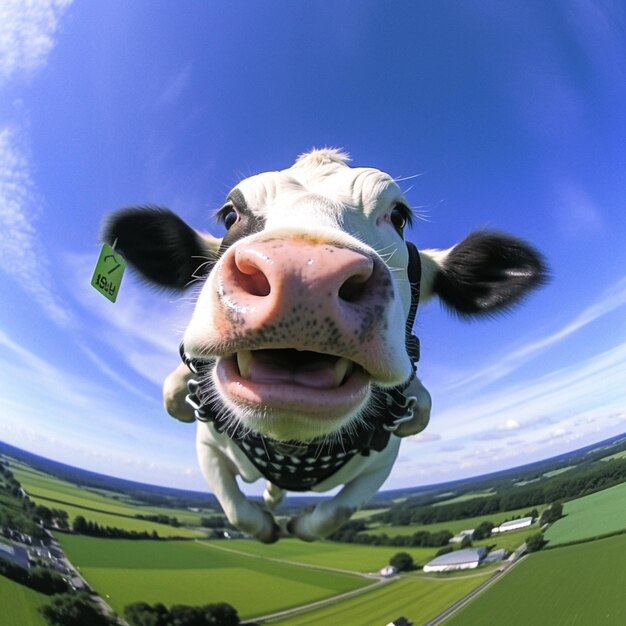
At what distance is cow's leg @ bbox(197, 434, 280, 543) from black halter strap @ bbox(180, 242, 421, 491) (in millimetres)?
190

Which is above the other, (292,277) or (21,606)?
(292,277)

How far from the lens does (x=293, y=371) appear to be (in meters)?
0.80

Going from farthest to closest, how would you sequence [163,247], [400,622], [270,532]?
[163,247] → [270,532] → [400,622]

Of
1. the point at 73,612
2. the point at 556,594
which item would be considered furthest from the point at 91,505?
the point at 556,594

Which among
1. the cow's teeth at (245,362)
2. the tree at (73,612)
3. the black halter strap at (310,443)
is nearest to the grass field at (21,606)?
the tree at (73,612)

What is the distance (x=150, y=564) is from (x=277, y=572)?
1.24 ft

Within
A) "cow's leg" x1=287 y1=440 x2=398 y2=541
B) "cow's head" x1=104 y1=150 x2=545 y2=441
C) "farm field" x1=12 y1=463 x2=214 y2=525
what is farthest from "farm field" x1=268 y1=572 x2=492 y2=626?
"cow's head" x1=104 y1=150 x2=545 y2=441

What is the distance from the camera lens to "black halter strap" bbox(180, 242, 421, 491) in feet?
3.83

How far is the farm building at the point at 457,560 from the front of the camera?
127cm

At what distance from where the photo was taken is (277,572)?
1318 millimetres

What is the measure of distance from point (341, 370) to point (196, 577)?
899mm

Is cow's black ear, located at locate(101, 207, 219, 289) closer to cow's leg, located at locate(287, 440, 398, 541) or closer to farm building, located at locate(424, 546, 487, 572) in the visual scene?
cow's leg, located at locate(287, 440, 398, 541)

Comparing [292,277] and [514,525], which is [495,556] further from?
[292,277]

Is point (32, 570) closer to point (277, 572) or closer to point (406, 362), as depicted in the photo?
point (277, 572)
